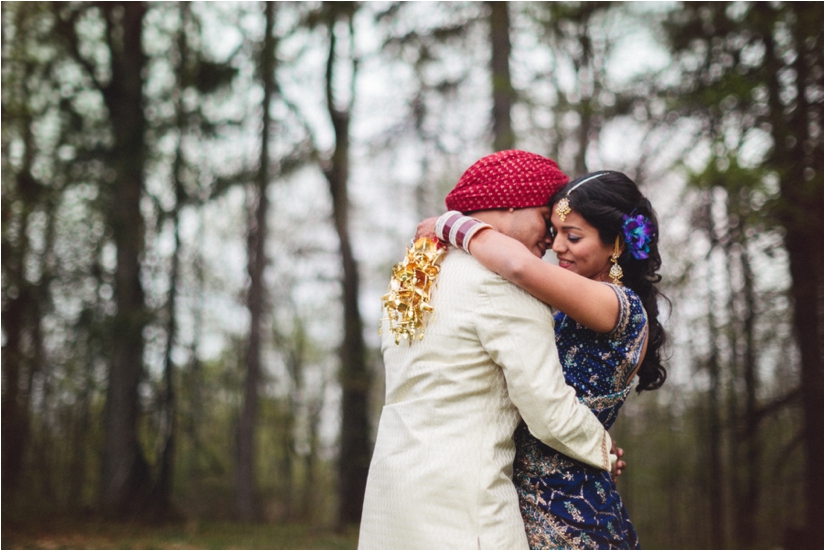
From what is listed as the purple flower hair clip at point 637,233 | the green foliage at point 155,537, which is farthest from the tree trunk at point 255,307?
the purple flower hair clip at point 637,233

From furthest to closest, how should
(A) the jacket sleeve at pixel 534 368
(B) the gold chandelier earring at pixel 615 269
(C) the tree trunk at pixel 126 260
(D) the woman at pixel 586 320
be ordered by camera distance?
(C) the tree trunk at pixel 126 260 < (B) the gold chandelier earring at pixel 615 269 < (D) the woman at pixel 586 320 < (A) the jacket sleeve at pixel 534 368

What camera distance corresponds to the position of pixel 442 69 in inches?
436

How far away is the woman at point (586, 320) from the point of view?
1893 mm

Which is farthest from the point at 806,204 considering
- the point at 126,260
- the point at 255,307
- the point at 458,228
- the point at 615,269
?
the point at 126,260

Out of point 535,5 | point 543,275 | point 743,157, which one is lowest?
point 543,275

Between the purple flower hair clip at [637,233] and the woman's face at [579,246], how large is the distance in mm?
70

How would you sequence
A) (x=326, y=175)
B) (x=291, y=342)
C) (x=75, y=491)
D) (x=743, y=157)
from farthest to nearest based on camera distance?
(x=291, y=342) < (x=75, y=491) < (x=326, y=175) < (x=743, y=157)

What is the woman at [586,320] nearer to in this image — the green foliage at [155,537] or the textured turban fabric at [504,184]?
the textured turban fabric at [504,184]

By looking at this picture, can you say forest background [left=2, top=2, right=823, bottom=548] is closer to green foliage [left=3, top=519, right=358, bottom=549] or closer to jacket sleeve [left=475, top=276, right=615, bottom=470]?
green foliage [left=3, top=519, right=358, bottom=549]

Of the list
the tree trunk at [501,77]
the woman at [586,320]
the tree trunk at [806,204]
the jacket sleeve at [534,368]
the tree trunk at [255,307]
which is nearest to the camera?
the jacket sleeve at [534,368]

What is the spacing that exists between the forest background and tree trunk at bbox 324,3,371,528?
0.04 metres

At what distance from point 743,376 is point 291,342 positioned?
584 inches

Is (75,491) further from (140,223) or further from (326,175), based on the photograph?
(326,175)

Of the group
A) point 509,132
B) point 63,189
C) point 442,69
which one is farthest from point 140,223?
point 509,132
